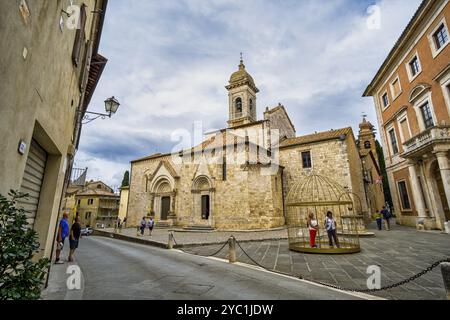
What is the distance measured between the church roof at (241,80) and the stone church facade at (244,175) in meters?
7.12

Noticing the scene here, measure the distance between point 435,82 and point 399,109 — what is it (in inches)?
132

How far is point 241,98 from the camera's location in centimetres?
2972

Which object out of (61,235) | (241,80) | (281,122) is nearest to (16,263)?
(61,235)

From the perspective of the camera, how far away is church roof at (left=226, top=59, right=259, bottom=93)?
29688 mm

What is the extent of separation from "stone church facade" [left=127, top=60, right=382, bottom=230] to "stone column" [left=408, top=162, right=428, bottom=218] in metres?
3.76

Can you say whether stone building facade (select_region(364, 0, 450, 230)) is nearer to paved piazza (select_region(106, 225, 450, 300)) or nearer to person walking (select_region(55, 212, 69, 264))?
paved piazza (select_region(106, 225, 450, 300))

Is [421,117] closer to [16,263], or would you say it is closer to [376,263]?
[376,263]

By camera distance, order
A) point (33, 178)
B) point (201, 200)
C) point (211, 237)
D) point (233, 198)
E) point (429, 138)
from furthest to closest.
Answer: point (201, 200)
point (233, 198)
point (211, 237)
point (429, 138)
point (33, 178)

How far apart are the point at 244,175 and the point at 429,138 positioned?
1164 centimetres

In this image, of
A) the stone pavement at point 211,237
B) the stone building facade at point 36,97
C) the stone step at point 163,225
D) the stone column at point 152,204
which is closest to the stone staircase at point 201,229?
the stone pavement at point 211,237

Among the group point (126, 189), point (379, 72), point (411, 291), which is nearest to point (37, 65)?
point (411, 291)

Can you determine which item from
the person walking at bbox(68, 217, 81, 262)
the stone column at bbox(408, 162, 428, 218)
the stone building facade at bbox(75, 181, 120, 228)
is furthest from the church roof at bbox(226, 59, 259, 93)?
the stone building facade at bbox(75, 181, 120, 228)

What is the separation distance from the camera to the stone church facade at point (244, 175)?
1764 centimetres
